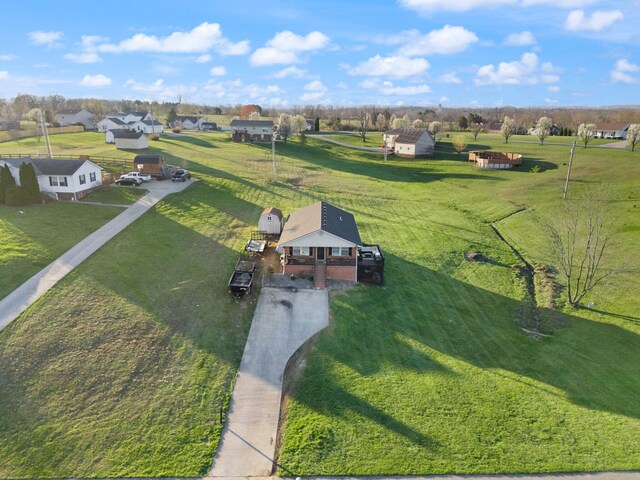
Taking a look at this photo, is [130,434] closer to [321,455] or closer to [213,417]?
[213,417]

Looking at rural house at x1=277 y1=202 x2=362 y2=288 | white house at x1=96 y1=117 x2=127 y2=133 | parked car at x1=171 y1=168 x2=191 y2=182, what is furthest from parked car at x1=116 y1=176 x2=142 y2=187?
white house at x1=96 y1=117 x2=127 y2=133

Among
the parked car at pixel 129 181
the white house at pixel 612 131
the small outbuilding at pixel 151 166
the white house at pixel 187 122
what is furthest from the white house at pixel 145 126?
the white house at pixel 612 131

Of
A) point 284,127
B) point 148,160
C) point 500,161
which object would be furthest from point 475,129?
point 148,160

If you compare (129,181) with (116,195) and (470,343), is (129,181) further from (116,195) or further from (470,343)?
(470,343)

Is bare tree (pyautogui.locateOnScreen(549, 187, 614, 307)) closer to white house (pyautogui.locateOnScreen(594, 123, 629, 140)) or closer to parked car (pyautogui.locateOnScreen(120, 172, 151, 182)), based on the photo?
parked car (pyautogui.locateOnScreen(120, 172, 151, 182))

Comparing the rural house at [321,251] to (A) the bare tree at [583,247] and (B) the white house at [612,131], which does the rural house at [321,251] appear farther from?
(B) the white house at [612,131]
